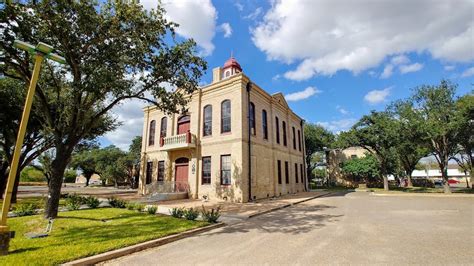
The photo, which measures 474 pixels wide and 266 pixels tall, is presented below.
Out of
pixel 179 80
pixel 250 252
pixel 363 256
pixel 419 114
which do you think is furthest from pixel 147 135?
pixel 419 114

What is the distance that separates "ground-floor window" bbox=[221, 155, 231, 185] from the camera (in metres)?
17.5

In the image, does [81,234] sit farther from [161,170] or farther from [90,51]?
[161,170]

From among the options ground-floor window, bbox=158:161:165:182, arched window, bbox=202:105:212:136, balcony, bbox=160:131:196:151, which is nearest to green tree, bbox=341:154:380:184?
arched window, bbox=202:105:212:136

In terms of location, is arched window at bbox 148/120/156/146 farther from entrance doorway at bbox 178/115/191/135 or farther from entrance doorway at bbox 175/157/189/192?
entrance doorway at bbox 175/157/189/192

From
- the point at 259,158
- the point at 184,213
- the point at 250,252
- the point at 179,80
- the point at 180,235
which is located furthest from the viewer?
the point at 259,158

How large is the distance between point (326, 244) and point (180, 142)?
1467 cm

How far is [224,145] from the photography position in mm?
17938

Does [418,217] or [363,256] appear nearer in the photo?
[363,256]

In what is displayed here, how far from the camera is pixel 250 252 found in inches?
239

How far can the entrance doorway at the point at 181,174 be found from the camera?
19391 mm

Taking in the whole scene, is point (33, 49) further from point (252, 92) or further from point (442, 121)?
point (442, 121)

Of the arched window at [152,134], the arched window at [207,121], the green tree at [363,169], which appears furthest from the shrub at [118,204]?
the green tree at [363,169]

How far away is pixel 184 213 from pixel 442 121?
2594 cm

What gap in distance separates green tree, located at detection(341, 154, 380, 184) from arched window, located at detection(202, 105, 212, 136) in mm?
27721
